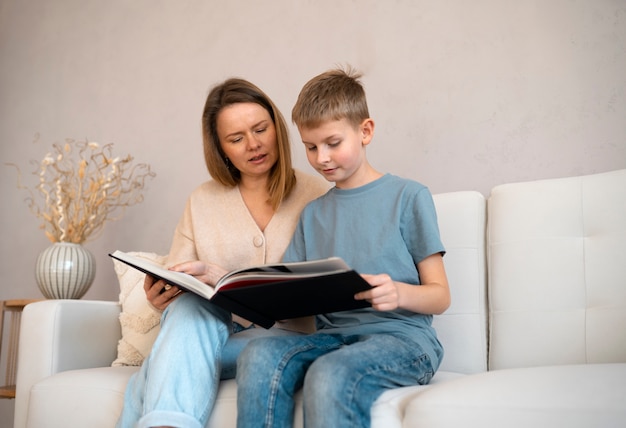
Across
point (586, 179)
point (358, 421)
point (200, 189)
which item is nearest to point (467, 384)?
point (358, 421)

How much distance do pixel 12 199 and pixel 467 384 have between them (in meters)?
2.87

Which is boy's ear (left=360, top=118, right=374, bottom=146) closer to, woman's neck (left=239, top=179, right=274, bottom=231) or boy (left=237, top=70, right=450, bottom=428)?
boy (left=237, top=70, right=450, bottom=428)

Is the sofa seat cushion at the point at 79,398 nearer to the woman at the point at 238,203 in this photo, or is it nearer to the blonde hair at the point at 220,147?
the woman at the point at 238,203

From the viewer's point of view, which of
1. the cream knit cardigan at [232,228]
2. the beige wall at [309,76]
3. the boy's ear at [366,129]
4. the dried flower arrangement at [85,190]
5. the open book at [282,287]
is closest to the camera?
the open book at [282,287]

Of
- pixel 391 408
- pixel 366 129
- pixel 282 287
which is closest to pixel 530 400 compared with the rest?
pixel 391 408

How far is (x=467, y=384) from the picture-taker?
43.3 inches

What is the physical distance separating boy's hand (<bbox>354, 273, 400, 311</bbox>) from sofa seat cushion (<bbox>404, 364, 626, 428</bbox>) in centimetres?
17

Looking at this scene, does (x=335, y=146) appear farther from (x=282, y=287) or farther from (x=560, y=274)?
(x=560, y=274)

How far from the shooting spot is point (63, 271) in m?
2.40

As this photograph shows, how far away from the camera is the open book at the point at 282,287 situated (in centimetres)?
107

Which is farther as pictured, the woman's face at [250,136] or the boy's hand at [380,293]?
the woman's face at [250,136]

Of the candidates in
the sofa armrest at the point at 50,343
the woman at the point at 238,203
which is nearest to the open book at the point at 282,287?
the woman at the point at 238,203

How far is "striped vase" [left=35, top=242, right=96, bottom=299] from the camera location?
2393mm

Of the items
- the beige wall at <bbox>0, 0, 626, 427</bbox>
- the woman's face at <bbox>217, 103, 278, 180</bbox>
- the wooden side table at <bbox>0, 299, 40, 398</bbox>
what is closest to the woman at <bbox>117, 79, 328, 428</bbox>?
the woman's face at <bbox>217, 103, 278, 180</bbox>
